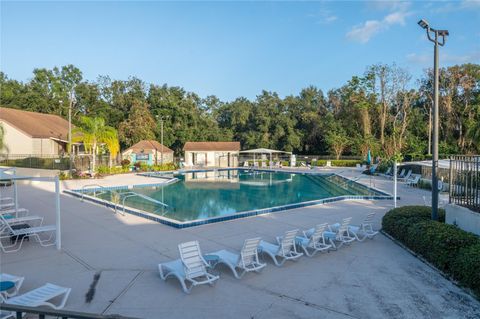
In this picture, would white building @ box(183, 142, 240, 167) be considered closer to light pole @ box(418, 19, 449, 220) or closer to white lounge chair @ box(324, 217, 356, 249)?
white lounge chair @ box(324, 217, 356, 249)

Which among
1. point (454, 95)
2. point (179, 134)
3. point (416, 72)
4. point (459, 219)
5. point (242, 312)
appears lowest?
point (242, 312)

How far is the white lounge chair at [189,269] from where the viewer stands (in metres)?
5.41

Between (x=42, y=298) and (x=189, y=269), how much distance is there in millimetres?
2034

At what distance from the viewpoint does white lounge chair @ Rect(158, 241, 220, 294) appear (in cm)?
541

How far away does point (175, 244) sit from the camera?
7953mm

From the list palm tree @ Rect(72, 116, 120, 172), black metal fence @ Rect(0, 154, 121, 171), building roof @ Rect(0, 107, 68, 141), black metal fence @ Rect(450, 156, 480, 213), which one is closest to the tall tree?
building roof @ Rect(0, 107, 68, 141)

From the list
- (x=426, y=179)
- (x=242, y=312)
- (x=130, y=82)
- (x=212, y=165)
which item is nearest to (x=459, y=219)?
(x=242, y=312)

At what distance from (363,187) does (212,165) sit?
21.2 meters

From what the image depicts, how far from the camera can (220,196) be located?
18.2 meters

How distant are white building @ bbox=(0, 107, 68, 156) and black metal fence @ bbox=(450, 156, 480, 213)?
28986 mm

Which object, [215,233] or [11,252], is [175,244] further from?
[11,252]

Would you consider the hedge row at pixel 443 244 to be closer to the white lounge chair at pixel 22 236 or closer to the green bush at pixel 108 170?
the white lounge chair at pixel 22 236

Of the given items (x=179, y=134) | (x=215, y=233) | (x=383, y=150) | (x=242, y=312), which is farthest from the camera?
(x=179, y=134)

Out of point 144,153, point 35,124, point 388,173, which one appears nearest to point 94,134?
point 144,153
